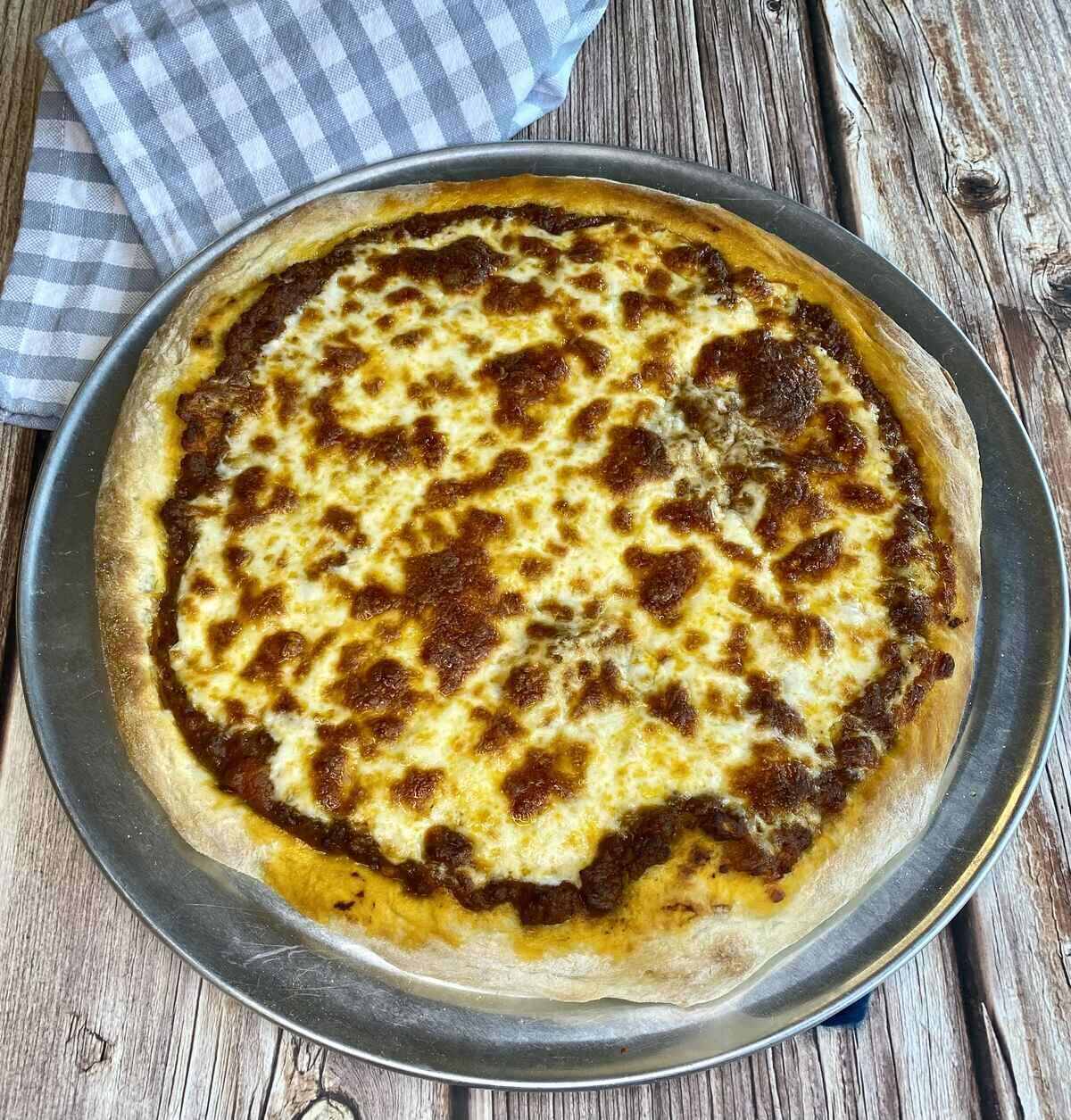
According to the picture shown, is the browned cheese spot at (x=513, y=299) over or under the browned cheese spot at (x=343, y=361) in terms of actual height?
over

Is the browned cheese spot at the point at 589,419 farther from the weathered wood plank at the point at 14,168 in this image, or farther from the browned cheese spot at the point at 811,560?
the weathered wood plank at the point at 14,168

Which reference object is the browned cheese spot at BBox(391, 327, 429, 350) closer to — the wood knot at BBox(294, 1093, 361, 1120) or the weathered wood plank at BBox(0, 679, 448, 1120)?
the weathered wood plank at BBox(0, 679, 448, 1120)

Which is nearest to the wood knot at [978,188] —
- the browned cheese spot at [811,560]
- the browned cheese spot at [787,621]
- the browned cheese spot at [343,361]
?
the browned cheese spot at [811,560]

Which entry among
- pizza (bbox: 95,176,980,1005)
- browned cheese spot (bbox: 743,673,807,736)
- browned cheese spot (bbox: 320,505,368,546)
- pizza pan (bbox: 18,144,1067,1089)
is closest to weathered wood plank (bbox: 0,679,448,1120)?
pizza pan (bbox: 18,144,1067,1089)

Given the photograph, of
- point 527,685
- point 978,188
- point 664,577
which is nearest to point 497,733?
point 527,685

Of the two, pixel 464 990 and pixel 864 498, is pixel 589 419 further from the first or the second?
pixel 464 990

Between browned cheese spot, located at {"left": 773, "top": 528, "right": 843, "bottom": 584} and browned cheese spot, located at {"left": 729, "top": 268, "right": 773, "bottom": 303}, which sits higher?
browned cheese spot, located at {"left": 729, "top": 268, "right": 773, "bottom": 303}

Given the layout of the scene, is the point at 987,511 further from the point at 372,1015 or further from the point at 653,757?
the point at 372,1015
